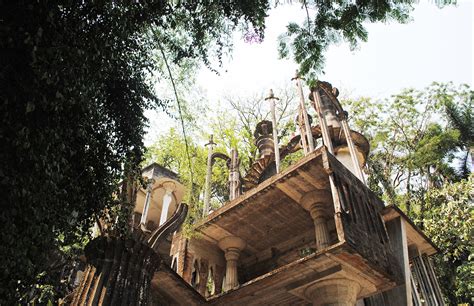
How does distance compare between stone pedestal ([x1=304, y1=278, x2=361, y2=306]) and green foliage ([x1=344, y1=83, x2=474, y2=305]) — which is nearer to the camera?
stone pedestal ([x1=304, y1=278, x2=361, y2=306])

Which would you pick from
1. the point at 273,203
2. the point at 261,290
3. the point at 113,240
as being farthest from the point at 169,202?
the point at 113,240

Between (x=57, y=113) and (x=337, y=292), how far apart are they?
6.84 meters

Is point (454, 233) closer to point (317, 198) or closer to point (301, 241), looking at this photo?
point (301, 241)

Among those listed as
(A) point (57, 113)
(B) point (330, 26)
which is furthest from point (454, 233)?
(A) point (57, 113)

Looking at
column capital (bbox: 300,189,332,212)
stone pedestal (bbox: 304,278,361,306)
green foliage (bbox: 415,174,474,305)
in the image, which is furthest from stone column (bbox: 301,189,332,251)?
green foliage (bbox: 415,174,474,305)

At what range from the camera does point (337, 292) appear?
29.8 ft

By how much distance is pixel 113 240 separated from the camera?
7.49 m

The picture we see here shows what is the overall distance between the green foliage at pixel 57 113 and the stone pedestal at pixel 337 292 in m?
4.88

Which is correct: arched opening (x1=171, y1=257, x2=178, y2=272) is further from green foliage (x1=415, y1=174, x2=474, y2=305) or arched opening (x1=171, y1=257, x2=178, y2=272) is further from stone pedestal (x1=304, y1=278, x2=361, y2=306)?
green foliage (x1=415, y1=174, x2=474, y2=305)

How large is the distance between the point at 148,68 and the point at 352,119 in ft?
58.4

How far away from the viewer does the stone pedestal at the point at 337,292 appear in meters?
9.02

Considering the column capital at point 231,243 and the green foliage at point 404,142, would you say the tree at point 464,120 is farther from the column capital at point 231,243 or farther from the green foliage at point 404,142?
the column capital at point 231,243

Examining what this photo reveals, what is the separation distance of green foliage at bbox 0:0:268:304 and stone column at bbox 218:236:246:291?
5.86m

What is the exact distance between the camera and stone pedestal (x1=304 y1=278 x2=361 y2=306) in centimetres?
902
